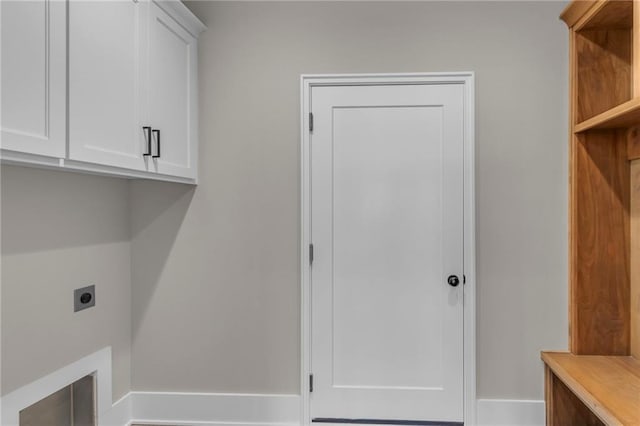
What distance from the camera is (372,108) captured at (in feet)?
7.86

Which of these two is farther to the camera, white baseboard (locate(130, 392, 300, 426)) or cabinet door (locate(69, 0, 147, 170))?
white baseboard (locate(130, 392, 300, 426))

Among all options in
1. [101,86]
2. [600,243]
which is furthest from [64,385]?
[600,243]

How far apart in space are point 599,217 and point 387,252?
1.06 meters

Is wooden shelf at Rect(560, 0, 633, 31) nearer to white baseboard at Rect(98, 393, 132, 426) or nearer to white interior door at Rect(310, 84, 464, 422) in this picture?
white interior door at Rect(310, 84, 464, 422)

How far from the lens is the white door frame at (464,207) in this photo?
2.34 meters

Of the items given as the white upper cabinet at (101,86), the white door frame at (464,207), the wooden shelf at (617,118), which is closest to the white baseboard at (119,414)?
the white door frame at (464,207)

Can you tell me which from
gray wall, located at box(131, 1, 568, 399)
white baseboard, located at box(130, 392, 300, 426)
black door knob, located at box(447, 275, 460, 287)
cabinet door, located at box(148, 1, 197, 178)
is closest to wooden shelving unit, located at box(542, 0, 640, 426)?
gray wall, located at box(131, 1, 568, 399)

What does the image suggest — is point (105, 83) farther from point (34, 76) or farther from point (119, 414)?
point (119, 414)

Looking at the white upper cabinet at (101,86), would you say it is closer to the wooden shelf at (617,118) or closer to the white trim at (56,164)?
the white trim at (56,164)

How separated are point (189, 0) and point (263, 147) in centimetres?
93

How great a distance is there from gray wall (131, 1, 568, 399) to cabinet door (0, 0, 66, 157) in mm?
1091

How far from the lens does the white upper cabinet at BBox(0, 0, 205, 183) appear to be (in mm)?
A: 1256

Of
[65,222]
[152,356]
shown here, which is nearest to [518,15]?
[65,222]

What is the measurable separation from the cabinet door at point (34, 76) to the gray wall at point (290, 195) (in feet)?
3.58
